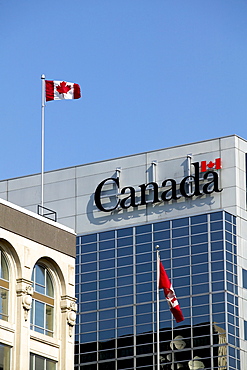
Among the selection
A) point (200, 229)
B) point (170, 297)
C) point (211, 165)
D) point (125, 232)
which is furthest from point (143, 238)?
point (170, 297)

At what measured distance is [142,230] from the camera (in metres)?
96.9

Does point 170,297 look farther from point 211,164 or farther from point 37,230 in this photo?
point 211,164

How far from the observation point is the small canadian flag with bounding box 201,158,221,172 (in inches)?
3738

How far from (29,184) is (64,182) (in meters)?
3.57

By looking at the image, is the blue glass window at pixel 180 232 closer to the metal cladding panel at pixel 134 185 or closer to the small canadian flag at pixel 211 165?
the metal cladding panel at pixel 134 185

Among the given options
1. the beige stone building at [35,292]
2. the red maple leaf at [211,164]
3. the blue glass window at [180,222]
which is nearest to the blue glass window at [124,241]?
the blue glass window at [180,222]

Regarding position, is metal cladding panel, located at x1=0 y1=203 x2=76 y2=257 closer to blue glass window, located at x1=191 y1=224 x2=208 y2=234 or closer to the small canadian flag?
blue glass window, located at x1=191 y1=224 x2=208 y2=234

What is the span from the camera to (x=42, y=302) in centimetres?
6356

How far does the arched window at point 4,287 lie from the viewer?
200 ft

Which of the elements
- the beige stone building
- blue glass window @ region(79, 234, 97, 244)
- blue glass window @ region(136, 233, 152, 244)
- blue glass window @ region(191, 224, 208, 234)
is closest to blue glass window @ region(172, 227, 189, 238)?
blue glass window @ region(191, 224, 208, 234)

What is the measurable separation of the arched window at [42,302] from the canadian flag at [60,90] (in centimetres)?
1203

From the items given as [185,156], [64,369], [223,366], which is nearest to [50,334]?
[64,369]

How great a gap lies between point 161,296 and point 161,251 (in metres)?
3.45

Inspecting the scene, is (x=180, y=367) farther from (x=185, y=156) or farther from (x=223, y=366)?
(x=185, y=156)
